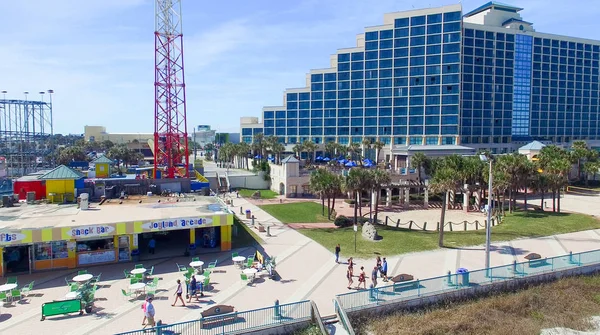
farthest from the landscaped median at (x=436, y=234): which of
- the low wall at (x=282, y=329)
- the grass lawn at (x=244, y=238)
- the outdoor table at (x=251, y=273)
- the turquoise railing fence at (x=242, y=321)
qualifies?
the low wall at (x=282, y=329)

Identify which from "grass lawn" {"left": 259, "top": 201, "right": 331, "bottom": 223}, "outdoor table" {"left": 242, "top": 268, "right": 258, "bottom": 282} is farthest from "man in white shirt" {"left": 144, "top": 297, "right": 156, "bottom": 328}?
"grass lawn" {"left": 259, "top": 201, "right": 331, "bottom": 223}

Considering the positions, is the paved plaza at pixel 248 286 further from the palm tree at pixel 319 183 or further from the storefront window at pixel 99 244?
the palm tree at pixel 319 183

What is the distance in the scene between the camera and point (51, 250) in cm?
2914

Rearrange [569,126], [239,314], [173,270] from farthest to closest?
[569,126] → [173,270] → [239,314]

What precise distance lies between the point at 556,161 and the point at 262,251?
3737 cm

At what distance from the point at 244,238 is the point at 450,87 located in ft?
254

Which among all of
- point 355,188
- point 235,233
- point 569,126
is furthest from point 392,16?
point 235,233

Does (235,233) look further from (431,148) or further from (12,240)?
(431,148)

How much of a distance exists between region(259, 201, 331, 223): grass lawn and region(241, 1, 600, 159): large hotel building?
142ft

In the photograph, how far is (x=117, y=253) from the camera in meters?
30.6

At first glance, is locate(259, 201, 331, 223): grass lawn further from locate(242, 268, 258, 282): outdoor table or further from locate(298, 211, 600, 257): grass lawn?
locate(242, 268, 258, 282): outdoor table

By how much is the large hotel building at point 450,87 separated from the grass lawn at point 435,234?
2078 inches

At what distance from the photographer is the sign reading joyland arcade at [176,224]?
30719 mm

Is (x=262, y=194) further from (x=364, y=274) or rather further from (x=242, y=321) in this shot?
(x=242, y=321)
